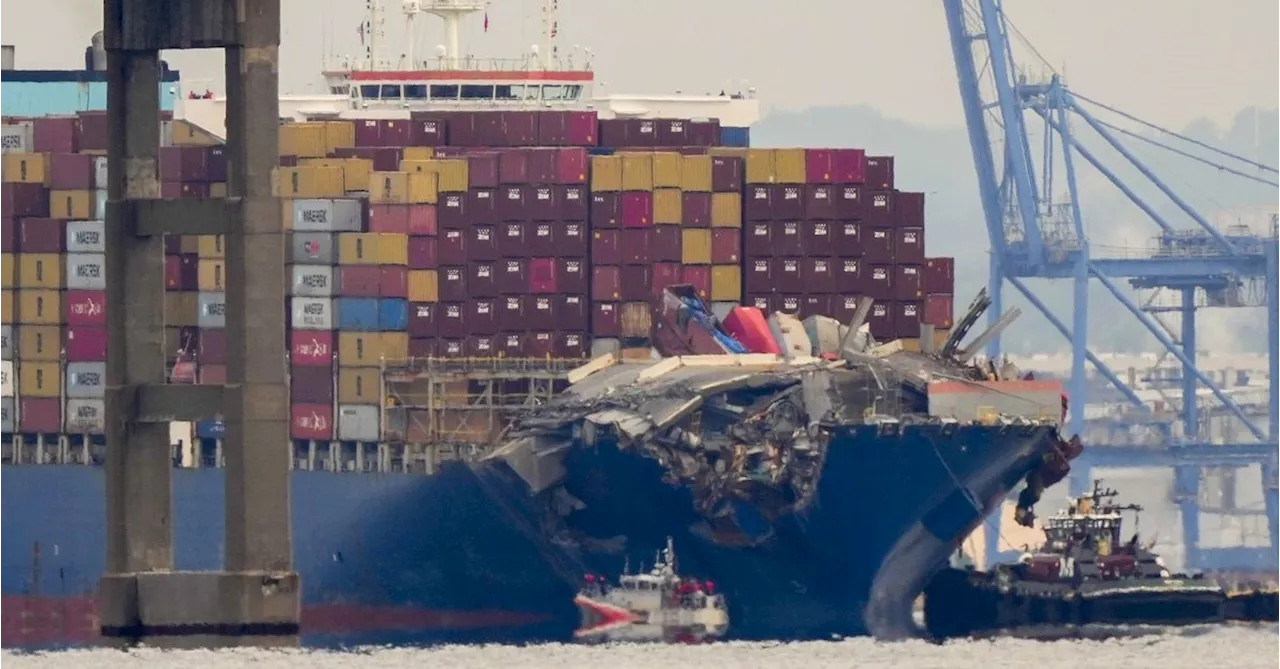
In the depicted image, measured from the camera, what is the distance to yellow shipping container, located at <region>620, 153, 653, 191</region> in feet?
273

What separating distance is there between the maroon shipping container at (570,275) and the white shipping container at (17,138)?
16.3m

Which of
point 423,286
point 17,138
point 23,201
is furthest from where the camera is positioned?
point 17,138

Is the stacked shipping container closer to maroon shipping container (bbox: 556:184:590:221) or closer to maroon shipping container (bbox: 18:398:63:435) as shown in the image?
maroon shipping container (bbox: 556:184:590:221)

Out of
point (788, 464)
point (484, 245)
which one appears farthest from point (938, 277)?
point (788, 464)

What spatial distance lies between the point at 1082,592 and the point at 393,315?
16311 millimetres

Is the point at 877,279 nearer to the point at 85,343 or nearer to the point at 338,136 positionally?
the point at 338,136

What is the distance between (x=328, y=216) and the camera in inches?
3342

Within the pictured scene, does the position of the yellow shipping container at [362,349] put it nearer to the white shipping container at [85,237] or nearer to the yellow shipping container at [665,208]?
the yellow shipping container at [665,208]

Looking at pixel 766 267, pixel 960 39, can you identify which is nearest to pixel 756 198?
pixel 766 267

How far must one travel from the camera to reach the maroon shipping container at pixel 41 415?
3506 inches

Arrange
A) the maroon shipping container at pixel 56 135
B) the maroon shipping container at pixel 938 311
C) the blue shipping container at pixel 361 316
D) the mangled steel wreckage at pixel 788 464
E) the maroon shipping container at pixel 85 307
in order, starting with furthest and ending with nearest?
1. the maroon shipping container at pixel 56 135
2. the maroon shipping container at pixel 85 307
3. the maroon shipping container at pixel 938 311
4. the blue shipping container at pixel 361 316
5. the mangled steel wreckage at pixel 788 464

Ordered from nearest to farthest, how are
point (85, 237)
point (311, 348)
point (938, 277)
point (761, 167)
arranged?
point (761, 167) → point (311, 348) → point (938, 277) → point (85, 237)

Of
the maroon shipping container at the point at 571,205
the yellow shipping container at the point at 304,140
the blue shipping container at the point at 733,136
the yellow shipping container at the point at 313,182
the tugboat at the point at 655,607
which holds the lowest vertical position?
the tugboat at the point at 655,607

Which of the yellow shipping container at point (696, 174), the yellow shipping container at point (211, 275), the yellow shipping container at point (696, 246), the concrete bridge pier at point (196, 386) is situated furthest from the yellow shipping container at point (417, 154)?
the concrete bridge pier at point (196, 386)
